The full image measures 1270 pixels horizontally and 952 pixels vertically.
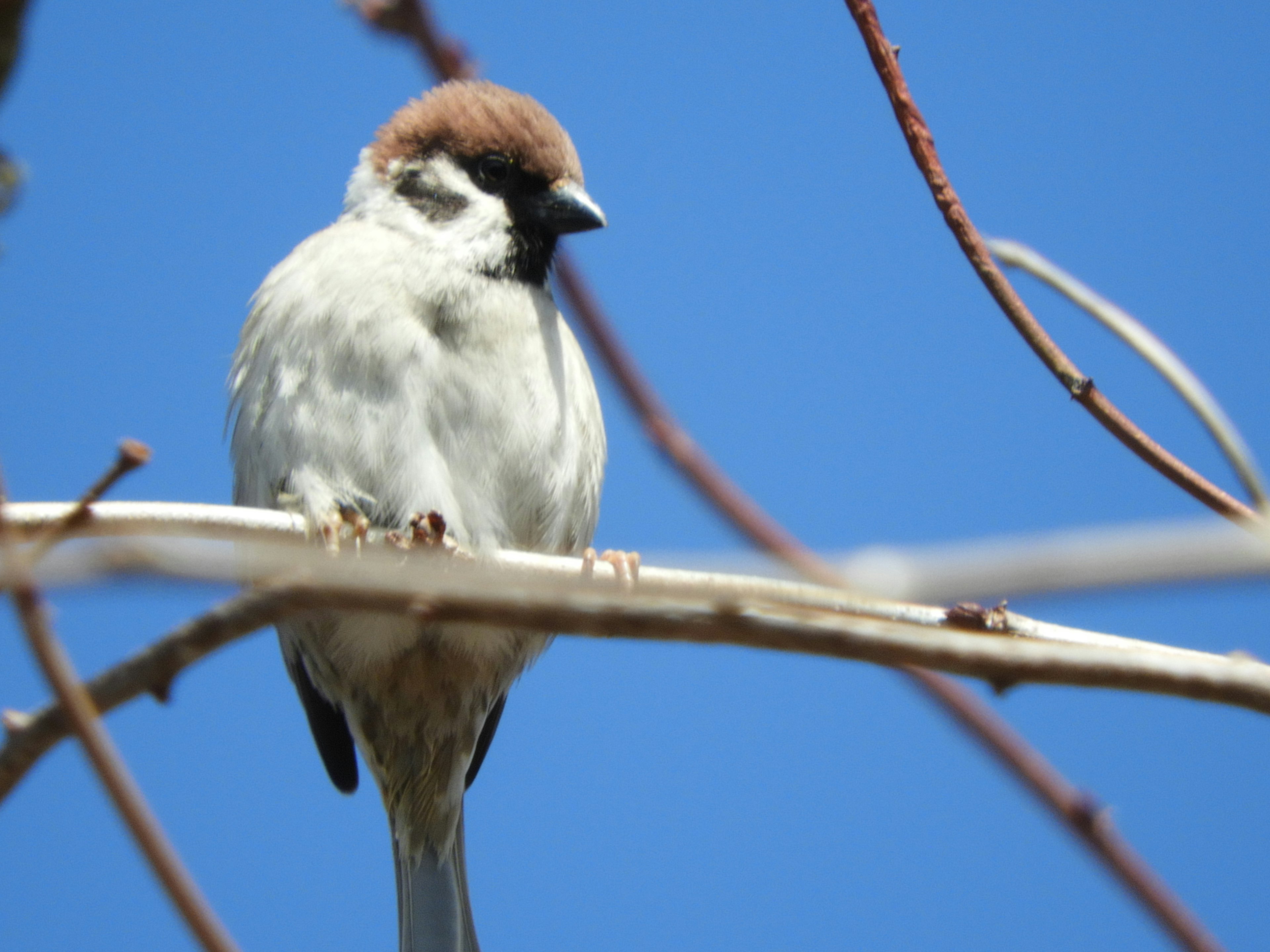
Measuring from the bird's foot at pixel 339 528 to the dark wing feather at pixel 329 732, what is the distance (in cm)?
79

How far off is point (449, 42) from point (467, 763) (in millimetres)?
2347

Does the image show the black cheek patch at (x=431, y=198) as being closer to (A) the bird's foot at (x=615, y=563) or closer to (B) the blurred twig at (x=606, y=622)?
(A) the bird's foot at (x=615, y=563)

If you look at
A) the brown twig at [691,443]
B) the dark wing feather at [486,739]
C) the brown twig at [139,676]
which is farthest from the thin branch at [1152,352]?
the dark wing feather at [486,739]

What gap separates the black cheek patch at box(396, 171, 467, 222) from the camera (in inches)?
133

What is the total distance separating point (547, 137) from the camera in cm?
353

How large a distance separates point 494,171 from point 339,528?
132cm

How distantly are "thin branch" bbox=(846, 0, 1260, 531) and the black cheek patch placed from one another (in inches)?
79.5

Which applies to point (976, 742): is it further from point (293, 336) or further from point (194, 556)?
point (293, 336)

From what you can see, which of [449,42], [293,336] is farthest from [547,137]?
[449,42]

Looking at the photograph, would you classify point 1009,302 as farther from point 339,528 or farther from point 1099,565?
point 339,528

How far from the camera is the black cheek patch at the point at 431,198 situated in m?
3.38

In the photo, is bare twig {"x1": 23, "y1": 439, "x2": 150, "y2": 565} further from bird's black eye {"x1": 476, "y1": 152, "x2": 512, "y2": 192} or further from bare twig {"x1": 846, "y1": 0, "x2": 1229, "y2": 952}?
bird's black eye {"x1": 476, "y1": 152, "x2": 512, "y2": 192}

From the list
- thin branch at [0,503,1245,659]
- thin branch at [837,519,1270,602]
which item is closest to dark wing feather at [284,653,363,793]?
thin branch at [0,503,1245,659]

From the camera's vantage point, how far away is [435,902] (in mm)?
3213
